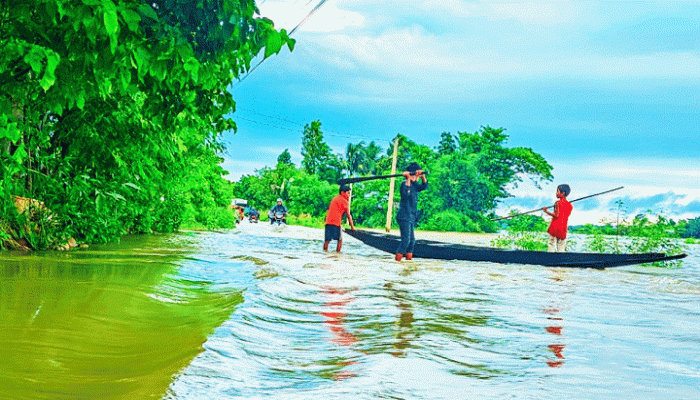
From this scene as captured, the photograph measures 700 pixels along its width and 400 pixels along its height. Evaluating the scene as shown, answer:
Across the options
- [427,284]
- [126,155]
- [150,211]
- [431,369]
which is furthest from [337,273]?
[150,211]

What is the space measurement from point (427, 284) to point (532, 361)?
16.3ft

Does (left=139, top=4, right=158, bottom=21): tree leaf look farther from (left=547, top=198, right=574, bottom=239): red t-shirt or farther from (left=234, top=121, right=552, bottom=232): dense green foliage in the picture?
(left=234, top=121, right=552, bottom=232): dense green foliage

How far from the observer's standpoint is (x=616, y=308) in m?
7.51

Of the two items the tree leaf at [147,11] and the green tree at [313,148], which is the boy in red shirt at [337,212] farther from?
the green tree at [313,148]

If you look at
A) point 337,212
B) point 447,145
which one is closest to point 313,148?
point 447,145

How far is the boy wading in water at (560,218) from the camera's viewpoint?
45.0ft

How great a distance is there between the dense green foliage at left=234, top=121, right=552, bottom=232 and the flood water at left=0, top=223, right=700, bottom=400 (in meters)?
40.5

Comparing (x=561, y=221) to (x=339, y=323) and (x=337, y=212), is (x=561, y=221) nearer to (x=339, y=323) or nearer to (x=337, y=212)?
(x=337, y=212)

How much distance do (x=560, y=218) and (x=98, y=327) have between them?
10749 millimetres

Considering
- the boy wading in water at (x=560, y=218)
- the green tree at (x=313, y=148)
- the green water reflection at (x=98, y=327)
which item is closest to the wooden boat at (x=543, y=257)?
the boy wading in water at (x=560, y=218)

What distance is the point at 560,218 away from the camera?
13852 mm

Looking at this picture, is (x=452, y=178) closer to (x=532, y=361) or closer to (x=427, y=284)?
(x=427, y=284)

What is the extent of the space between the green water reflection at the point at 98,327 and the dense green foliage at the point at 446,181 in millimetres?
41145

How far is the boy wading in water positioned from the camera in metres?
13.7
